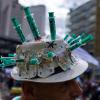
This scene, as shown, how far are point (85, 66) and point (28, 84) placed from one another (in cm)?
29

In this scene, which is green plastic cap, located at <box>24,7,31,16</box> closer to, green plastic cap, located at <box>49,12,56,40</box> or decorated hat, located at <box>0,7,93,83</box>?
decorated hat, located at <box>0,7,93,83</box>

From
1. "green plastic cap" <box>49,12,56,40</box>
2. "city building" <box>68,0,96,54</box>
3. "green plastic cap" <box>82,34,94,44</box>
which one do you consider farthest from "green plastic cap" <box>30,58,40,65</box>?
"city building" <box>68,0,96,54</box>

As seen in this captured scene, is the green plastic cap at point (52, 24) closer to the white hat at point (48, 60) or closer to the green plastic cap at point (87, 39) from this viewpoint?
the white hat at point (48, 60)

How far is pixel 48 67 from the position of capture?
2.35 meters

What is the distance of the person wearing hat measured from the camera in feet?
7.61

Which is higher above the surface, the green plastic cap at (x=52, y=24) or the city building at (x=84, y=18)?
the green plastic cap at (x=52, y=24)

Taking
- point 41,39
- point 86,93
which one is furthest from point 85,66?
point 86,93

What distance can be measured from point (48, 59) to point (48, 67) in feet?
0.13

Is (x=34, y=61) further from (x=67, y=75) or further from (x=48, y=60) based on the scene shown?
(x=67, y=75)

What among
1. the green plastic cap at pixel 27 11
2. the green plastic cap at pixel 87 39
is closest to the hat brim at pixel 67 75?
the green plastic cap at pixel 87 39

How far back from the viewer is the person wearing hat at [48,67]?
7.61 feet

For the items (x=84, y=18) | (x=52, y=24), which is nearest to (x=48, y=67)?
(x=52, y=24)

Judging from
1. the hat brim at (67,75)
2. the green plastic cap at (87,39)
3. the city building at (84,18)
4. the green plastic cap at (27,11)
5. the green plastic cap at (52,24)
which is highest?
the green plastic cap at (27,11)

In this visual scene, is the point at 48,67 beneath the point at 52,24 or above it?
beneath
